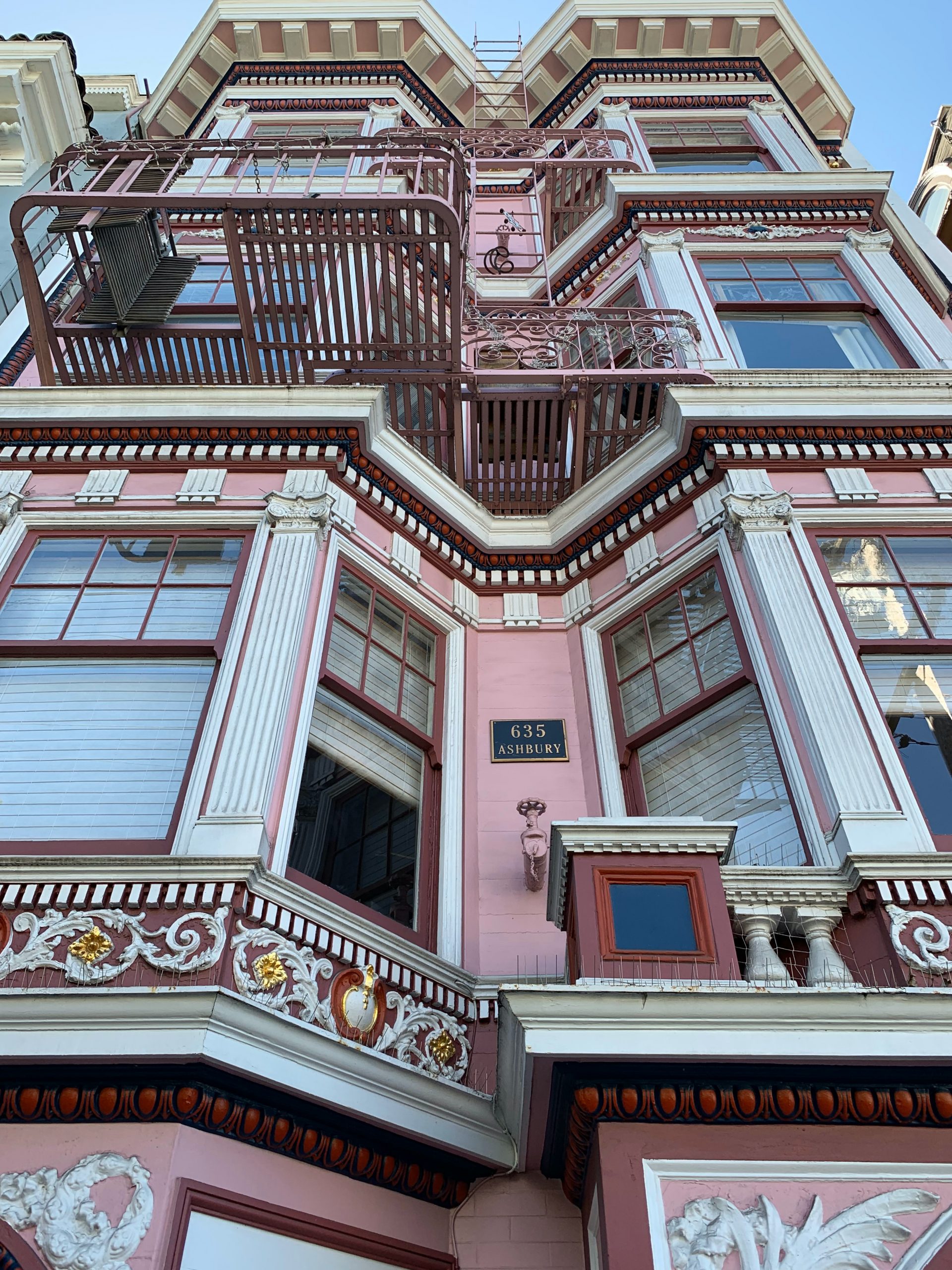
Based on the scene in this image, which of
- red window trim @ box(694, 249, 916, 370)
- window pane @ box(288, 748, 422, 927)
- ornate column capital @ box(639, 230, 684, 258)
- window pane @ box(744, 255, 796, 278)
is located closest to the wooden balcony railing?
ornate column capital @ box(639, 230, 684, 258)

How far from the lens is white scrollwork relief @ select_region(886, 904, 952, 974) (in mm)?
5508

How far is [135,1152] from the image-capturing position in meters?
4.79

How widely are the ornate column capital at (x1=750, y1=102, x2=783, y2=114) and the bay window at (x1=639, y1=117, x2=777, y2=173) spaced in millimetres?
280

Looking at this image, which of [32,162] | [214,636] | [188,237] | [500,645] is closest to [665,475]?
[500,645]

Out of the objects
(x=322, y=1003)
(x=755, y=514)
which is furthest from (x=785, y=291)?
(x=322, y=1003)

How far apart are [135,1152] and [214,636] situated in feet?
11.6

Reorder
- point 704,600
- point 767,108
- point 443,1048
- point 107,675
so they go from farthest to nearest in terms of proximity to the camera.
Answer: point 767,108 → point 704,600 → point 107,675 → point 443,1048

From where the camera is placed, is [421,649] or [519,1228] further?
[421,649]

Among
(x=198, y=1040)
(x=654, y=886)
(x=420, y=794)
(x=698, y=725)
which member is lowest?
(x=198, y=1040)

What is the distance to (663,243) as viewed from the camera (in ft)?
41.4

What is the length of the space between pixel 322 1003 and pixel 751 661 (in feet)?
12.0

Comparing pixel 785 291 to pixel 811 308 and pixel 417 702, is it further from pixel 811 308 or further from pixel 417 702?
pixel 417 702

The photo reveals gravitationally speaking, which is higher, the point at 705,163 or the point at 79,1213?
the point at 705,163

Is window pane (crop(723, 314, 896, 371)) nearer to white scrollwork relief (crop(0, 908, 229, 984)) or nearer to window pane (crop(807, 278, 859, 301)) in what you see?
window pane (crop(807, 278, 859, 301))
